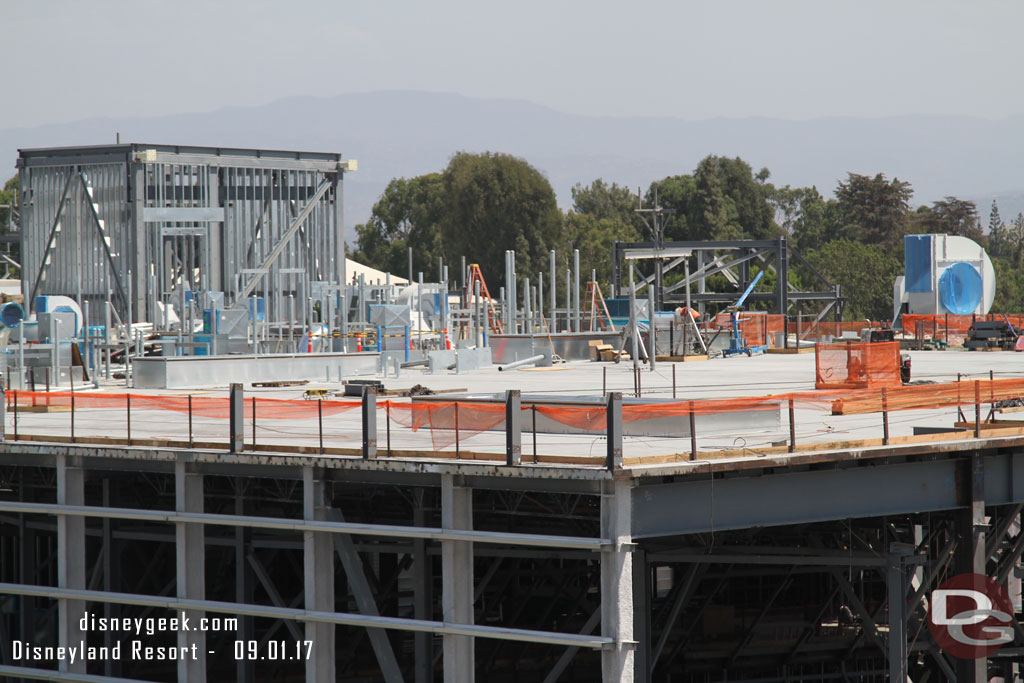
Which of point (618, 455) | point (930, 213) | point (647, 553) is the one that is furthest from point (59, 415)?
point (930, 213)

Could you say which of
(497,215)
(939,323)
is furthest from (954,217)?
(939,323)

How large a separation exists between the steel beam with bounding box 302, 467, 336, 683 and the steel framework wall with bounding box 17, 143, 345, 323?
35308 mm

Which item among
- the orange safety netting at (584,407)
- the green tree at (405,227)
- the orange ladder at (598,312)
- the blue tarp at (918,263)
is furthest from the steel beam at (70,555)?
the green tree at (405,227)

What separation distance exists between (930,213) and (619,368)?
96628 mm

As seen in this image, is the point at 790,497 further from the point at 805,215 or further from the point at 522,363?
the point at 805,215

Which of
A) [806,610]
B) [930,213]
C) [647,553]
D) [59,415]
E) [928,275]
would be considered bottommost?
[806,610]

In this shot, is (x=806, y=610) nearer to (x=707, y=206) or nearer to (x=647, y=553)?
(x=647, y=553)

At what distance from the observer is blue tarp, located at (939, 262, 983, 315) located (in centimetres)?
6656

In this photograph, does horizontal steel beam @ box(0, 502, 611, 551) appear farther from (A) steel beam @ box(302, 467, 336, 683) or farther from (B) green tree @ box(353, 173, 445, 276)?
(B) green tree @ box(353, 173, 445, 276)

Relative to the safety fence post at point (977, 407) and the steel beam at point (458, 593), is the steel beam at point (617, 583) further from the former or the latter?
the safety fence post at point (977, 407)

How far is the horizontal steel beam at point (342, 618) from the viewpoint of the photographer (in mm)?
21516

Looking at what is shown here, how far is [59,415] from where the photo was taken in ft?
109

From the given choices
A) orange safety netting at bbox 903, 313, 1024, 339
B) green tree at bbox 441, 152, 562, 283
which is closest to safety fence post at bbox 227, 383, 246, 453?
orange safety netting at bbox 903, 313, 1024, 339

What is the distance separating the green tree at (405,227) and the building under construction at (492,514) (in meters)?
84.5
